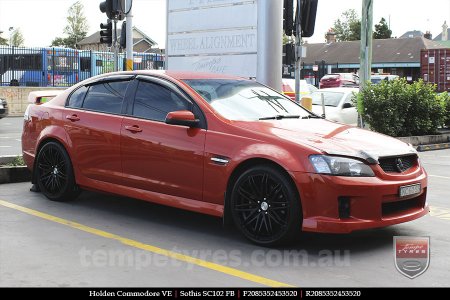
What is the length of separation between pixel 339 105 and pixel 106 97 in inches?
410

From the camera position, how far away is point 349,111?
16.5 metres

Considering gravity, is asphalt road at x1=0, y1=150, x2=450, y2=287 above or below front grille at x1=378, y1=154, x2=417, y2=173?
below

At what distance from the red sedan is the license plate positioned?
0.06 ft

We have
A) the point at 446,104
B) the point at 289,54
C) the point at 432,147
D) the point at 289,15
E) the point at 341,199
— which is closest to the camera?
the point at 341,199

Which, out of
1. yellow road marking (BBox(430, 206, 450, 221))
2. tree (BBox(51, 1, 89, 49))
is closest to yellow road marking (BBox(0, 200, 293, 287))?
yellow road marking (BBox(430, 206, 450, 221))

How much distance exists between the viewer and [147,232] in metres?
5.92

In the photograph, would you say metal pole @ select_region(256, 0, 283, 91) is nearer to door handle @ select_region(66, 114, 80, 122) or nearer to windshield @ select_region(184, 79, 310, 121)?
windshield @ select_region(184, 79, 310, 121)

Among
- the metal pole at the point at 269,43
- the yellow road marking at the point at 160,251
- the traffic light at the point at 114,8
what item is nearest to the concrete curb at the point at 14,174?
the yellow road marking at the point at 160,251

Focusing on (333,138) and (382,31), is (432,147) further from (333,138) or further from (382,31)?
(382,31)

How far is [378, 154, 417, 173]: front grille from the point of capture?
5355 mm

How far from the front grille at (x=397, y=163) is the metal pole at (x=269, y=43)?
583cm

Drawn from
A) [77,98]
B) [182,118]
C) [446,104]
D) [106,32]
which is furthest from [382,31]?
[182,118]

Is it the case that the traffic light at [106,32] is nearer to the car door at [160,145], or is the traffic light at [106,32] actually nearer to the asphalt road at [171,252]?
the asphalt road at [171,252]
